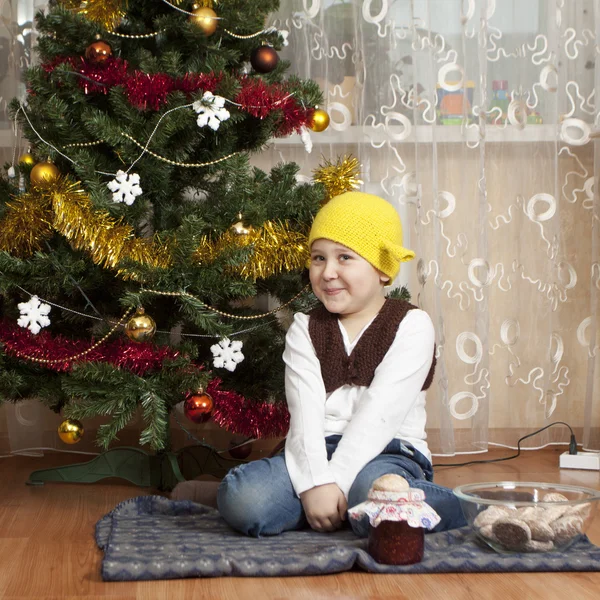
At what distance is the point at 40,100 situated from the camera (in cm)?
177

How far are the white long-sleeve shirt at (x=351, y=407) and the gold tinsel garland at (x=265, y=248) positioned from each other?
0.46 feet

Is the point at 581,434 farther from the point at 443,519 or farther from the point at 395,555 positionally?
the point at 395,555

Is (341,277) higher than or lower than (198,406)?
higher

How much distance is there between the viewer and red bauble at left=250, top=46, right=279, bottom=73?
183 centimetres

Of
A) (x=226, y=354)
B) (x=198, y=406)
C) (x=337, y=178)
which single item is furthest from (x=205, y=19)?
(x=198, y=406)

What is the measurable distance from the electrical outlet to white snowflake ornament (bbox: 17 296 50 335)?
50.9 inches

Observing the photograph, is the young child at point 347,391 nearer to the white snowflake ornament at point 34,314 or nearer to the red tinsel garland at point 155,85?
the red tinsel garland at point 155,85

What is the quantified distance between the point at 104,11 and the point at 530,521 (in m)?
1.29

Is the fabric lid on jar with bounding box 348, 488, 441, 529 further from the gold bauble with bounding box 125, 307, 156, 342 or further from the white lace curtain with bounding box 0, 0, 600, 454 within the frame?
the white lace curtain with bounding box 0, 0, 600, 454

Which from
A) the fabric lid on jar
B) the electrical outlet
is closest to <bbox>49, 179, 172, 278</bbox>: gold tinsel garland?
the fabric lid on jar

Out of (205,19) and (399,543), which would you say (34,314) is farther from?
(399,543)

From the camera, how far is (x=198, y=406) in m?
1.74

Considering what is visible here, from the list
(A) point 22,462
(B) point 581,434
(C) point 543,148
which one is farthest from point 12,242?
(B) point 581,434

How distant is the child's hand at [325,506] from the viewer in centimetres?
148
